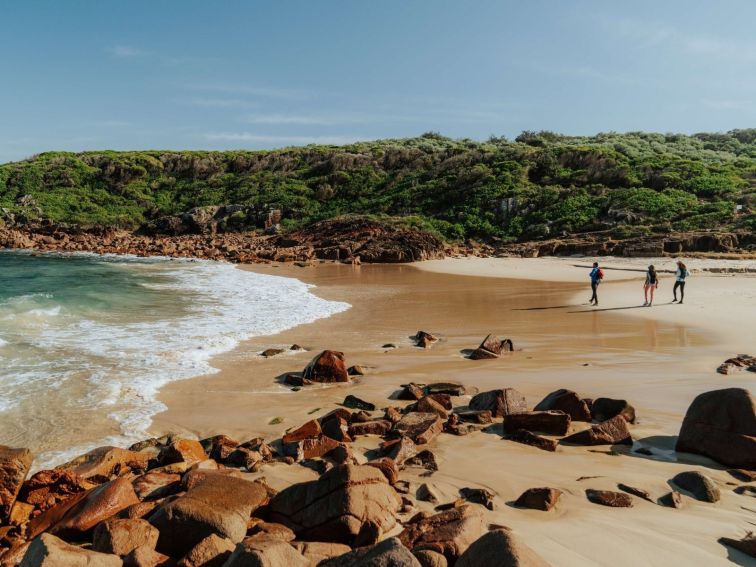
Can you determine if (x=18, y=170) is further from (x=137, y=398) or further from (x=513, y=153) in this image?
(x=137, y=398)

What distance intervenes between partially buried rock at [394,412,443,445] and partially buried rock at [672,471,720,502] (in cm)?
210

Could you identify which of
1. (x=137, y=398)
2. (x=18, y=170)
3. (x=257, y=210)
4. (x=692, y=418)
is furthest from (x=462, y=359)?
(x=18, y=170)

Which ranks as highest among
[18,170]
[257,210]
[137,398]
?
[18,170]

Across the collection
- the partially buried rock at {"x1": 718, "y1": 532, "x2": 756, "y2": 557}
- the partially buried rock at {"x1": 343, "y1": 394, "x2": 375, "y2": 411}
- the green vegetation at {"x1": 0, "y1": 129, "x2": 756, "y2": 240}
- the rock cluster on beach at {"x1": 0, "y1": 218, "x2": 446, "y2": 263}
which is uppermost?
the green vegetation at {"x1": 0, "y1": 129, "x2": 756, "y2": 240}

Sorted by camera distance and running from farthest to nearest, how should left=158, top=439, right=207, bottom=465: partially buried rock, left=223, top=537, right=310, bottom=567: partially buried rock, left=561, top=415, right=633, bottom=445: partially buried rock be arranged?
left=561, top=415, right=633, bottom=445: partially buried rock
left=158, top=439, right=207, bottom=465: partially buried rock
left=223, top=537, right=310, bottom=567: partially buried rock

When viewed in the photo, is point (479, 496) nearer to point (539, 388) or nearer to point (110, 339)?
point (539, 388)

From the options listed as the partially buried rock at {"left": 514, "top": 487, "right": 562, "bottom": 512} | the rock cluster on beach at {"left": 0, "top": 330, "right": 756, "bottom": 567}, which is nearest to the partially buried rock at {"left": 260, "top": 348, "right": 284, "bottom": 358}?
the rock cluster on beach at {"left": 0, "top": 330, "right": 756, "bottom": 567}

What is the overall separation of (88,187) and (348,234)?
3823 cm

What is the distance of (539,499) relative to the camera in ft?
12.8

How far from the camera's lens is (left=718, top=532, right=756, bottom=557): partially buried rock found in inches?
126

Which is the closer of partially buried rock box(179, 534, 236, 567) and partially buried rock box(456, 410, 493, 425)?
partially buried rock box(179, 534, 236, 567)

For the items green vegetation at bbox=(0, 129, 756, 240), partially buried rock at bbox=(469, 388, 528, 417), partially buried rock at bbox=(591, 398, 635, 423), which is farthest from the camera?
green vegetation at bbox=(0, 129, 756, 240)

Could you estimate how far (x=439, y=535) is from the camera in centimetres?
314

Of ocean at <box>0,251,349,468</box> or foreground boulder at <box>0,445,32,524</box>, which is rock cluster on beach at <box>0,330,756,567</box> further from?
ocean at <box>0,251,349,468</box>
